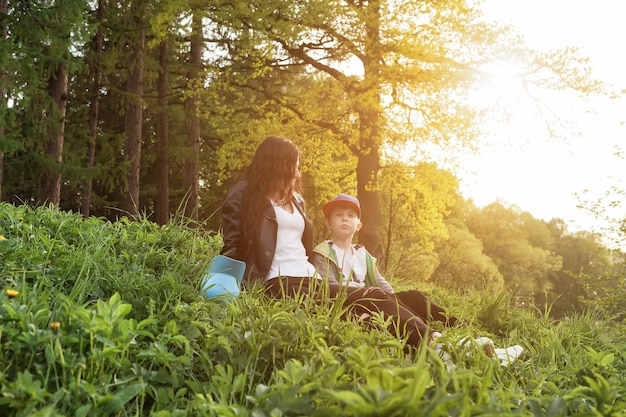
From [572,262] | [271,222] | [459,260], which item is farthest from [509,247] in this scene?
[271,222]

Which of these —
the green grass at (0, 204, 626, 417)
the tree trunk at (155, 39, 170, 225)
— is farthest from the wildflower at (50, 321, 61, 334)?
the tree trunk at (155, 39, 170, 225)

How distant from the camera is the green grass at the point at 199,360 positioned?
159cm

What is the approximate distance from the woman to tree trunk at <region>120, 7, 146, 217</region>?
10.4m

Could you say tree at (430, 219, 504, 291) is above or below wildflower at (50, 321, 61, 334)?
below

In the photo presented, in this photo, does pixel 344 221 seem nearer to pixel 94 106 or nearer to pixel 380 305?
pixel 380 305

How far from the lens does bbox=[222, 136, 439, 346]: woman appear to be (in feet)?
12.7

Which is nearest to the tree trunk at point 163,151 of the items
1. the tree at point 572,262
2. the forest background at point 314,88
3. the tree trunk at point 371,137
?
the forest background at point 314,88

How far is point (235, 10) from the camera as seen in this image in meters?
11.2

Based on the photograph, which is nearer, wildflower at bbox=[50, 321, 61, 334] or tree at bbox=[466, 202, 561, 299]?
wildflower at bbox=[50, 321, 61, 334]

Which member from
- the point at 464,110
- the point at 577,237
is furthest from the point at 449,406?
the point at 577,237

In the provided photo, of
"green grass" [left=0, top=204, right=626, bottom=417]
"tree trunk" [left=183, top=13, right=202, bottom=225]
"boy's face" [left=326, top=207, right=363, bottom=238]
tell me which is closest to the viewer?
"green grass" [left=0, top=204, right=626, bottom=417]

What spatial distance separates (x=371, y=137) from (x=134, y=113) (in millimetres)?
6941

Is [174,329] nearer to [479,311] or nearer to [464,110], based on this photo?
[479,311]

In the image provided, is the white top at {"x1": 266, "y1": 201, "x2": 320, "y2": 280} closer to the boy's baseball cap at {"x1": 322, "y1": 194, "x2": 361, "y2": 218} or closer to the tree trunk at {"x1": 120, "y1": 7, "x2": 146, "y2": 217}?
the boy's baseball cap at {"x1": 322, "y1": 194, "x2": 361, "y2": 218}
